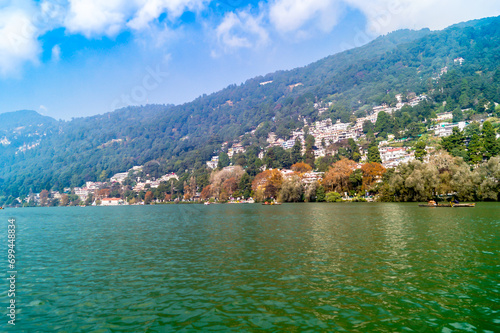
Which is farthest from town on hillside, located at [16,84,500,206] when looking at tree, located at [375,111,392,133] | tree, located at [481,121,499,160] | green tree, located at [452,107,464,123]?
tree, located at [375,111,392,133]

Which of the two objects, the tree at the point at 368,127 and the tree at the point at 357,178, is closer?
the tree at the point at 357,178

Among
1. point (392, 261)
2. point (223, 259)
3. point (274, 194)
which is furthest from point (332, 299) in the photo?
point (274, 194)

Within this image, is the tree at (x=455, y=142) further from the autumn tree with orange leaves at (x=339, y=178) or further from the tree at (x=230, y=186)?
the tree at (x=230, y=186)

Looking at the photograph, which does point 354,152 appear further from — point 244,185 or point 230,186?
point 230,186

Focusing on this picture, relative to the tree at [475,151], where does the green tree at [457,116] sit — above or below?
above

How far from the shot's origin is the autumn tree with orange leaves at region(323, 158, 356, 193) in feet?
312

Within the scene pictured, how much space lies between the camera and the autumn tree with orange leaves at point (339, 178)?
95.2 metres

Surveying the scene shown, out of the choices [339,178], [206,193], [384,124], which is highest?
[384,124]

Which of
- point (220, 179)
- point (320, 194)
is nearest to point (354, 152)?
point (320, 194)

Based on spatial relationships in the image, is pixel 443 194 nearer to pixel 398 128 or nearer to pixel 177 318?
pixel 177 318

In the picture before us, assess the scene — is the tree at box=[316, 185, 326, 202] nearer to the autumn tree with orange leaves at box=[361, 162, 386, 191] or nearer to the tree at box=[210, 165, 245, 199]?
the autumn tree with orange leaves at box=[361, 162, 386, 191]

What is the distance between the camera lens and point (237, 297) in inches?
456

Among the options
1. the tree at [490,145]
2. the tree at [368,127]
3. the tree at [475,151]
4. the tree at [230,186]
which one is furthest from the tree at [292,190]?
the tree at [368,127]

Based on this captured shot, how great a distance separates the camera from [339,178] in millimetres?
95750
